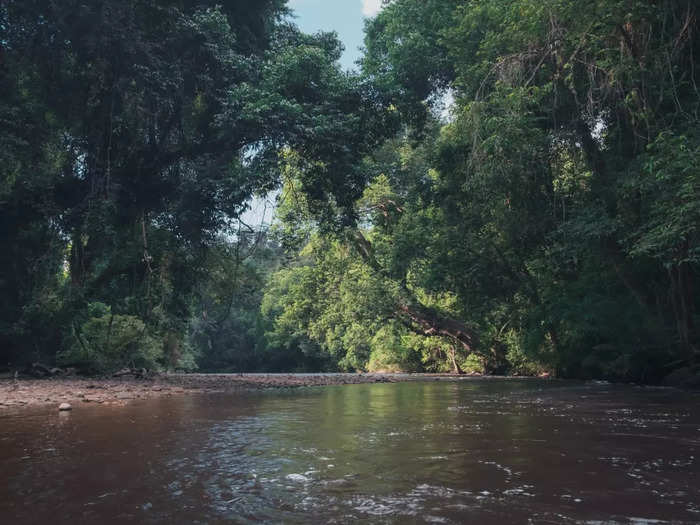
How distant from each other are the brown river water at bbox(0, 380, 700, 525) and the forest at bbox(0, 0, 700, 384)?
5.02m

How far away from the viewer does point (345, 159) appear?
1468 centimetres

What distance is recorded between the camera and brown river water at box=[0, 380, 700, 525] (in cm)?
278

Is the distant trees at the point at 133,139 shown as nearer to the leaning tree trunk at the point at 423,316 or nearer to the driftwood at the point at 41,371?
the driftwood at the point at 41,371

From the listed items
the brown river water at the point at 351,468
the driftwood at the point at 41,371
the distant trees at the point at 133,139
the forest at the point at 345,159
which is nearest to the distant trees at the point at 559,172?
the forest at the point at 345,159

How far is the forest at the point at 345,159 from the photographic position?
34.1ft

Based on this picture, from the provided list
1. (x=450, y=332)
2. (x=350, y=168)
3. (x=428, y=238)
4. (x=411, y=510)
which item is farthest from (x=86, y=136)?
(x=450, y=332)

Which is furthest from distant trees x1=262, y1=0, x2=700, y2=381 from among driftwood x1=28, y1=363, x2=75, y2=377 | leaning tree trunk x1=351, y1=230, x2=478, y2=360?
driftwood x1=28, y1=363, x2=75, y2=377

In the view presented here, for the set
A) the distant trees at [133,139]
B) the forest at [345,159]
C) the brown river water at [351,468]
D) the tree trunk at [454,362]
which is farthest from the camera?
the tree trunk at [454,362]

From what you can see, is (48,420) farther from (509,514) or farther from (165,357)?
(165,357)

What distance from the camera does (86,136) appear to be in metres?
14.4

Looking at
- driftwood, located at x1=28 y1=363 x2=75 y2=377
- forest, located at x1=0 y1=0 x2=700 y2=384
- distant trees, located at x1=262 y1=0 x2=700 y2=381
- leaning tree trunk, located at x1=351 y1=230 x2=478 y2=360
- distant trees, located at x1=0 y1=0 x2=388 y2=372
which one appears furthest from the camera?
leaning tree trunk, located at x1=351 y1=230 x2=478 y2=360

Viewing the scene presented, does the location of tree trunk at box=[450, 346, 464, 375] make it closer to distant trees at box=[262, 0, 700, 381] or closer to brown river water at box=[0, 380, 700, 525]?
distant trees at box=[262, 0, 700, 381]

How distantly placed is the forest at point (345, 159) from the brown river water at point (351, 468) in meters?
5.02

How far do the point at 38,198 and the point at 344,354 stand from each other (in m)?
28.7
